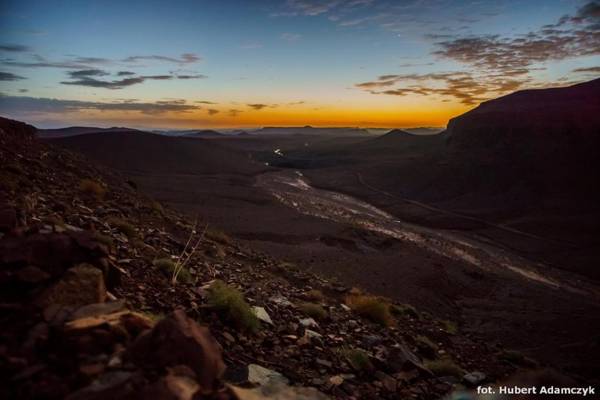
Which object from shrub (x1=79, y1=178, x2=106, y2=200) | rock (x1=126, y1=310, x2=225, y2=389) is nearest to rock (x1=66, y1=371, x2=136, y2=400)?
rock (x1=126, y1=310, x2=225, y2=389)

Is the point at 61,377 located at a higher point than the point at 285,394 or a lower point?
higher

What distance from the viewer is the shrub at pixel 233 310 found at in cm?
552

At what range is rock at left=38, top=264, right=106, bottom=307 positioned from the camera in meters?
3.54

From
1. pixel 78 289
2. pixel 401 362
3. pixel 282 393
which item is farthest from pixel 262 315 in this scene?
pixel 78 289

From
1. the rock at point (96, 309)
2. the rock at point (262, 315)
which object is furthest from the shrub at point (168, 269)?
the rock at point (96, 309)

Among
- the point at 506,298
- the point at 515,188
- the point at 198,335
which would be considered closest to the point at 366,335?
the point at 198,335

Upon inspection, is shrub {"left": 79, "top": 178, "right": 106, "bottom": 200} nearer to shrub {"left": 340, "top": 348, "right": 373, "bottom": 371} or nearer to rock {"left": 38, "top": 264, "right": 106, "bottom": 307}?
rock {"left": 38, "top": 264, "right": 106, "bottom": 307}

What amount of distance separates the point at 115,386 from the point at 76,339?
26.8 inches

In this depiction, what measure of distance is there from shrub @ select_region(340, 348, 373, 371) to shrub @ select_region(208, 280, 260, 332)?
1.46 metres

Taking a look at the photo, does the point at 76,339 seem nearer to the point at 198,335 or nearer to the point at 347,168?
the point at 198,335

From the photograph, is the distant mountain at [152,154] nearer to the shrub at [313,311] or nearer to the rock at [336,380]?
the shrub at [313,311]

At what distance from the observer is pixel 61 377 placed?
2.63m

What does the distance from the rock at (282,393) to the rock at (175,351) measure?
59 cm

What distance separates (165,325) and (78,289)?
130cm
